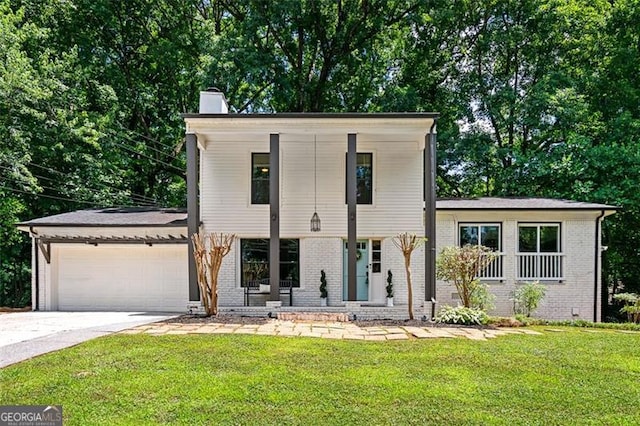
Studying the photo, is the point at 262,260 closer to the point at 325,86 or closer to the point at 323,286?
the point at 323,286

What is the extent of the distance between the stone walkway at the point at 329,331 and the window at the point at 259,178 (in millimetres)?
4454

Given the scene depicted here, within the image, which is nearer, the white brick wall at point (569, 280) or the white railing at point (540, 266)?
the white brick wall at point (569, 280)

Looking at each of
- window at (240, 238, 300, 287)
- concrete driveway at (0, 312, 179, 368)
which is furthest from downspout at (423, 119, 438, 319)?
concrete driveway at (0, 312, 179, 368)

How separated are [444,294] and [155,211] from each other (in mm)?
9944

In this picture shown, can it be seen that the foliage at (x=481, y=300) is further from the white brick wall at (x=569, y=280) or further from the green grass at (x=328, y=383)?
the green grass at (x=328, y=383)

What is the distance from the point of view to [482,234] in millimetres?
12805

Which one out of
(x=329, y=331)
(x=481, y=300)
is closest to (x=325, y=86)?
(x=481, y=300)

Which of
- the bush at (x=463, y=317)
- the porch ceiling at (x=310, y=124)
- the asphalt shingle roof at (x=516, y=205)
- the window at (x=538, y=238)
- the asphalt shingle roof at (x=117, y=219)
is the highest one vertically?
the porch ceiling at (x=310, y=124)

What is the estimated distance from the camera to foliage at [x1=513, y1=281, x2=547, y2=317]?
37.9 ft

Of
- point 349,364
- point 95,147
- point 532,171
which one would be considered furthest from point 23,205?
point 532,171

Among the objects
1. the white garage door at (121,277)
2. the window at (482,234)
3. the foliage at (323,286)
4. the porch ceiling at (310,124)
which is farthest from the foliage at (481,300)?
the white garage door at (121,277)

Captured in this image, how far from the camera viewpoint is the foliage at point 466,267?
10.5 meters

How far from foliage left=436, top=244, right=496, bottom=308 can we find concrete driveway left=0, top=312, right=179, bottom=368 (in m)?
7.22

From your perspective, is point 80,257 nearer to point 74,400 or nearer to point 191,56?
point 74,400
